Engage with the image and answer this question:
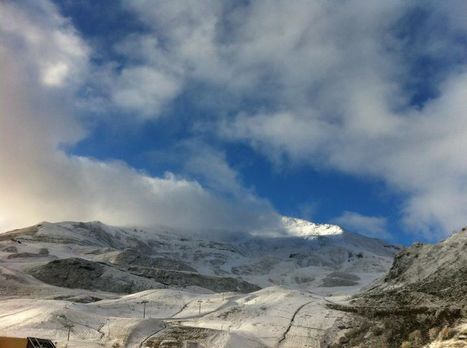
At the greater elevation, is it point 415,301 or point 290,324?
point 415,301

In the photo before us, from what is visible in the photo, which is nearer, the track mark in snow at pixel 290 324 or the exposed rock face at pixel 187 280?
the track mark in snow at pixel 290 324

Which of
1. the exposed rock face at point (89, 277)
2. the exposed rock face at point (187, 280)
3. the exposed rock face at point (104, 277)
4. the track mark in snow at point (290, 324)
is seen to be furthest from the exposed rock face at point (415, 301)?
the exposed rock face at point (187, 280)

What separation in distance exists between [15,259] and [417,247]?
5169 inches

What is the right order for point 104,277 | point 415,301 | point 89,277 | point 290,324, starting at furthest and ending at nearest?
point 89,277 < point 104,277 < point 415,301 < point 290,324

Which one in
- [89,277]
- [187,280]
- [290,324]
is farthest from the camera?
[187,280]

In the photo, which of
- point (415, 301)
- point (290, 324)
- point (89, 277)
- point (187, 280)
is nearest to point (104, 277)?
point (89, 277)

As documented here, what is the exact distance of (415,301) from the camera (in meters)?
60.3

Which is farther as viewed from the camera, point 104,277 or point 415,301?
point 104,277

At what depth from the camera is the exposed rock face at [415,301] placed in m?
50.1

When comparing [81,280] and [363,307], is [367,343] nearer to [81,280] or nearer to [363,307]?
[363,307]

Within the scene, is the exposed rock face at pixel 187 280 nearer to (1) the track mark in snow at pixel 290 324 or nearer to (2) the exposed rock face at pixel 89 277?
(2) the exposed rock face at pixel 89 277

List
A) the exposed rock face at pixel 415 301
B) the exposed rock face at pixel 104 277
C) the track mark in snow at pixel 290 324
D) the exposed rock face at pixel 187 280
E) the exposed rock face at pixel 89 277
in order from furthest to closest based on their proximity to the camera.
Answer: the exposed rock face at pixel 187 280 < the exposed rock face at pixel 104 277 < the exposed rock face at pixel 89 277 < the track mark in snow at pixel 290 324 < the exposed rock face at pixel 415 301

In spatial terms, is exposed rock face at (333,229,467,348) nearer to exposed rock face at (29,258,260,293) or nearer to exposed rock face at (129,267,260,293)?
exposed rock face at (29,258,260,293)

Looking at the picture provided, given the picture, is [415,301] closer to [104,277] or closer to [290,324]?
[290,324]
